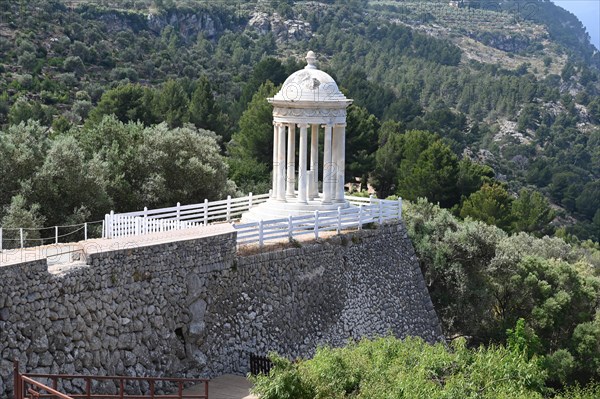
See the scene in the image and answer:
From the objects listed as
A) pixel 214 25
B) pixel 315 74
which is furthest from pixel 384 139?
pixel 214 25

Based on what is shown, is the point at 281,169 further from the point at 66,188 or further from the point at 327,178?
the point at 66,188

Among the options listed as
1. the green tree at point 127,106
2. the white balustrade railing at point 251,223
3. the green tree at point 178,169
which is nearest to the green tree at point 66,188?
the green tree at point 178,169

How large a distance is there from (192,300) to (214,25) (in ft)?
326

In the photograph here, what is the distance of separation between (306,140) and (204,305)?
315 inches

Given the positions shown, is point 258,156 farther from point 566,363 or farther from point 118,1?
point 118,1

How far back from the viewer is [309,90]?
28.4 metres

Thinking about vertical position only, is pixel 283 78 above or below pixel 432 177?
above

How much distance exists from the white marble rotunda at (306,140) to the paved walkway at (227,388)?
6.67 meters

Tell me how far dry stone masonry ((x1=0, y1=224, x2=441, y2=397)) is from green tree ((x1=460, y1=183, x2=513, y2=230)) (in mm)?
17502

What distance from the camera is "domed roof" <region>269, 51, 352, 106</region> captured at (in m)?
28.3

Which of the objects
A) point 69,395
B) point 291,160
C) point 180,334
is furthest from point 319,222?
point 69,395

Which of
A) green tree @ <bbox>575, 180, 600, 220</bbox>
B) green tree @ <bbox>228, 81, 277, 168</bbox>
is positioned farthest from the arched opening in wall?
green tree @ <bbox>575, 180, 600, 220</bbox>

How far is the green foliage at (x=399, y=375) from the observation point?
19.3 meters

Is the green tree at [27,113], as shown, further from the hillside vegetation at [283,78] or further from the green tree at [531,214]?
the green tree at [531,214]
